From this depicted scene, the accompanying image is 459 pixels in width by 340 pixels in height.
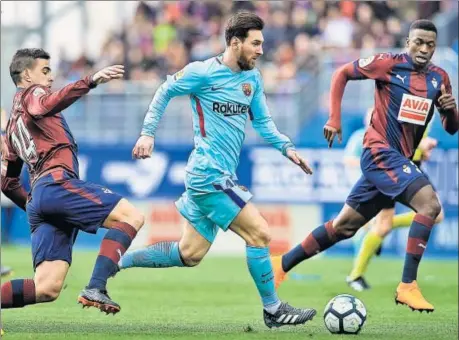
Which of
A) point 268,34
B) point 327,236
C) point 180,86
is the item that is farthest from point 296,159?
point 268,34

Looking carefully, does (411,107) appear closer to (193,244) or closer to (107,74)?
(193,244)

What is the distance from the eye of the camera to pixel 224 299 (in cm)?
1266

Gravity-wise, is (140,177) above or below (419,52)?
below

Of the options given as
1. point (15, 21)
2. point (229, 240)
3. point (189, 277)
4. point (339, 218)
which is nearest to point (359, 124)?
point (229, 240)

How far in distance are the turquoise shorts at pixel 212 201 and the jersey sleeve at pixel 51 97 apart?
1283mm

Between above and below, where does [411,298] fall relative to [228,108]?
below

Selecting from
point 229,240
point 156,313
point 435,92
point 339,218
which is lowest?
point 229,240

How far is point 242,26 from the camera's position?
9.18 metres

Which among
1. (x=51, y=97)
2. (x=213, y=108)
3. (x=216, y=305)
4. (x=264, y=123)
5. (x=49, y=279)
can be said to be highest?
(x=51, y=97)

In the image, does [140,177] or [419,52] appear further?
[140,177]

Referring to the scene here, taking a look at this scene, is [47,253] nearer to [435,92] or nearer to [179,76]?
[179,76]

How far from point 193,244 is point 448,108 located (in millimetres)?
2574

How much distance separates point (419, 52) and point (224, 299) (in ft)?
11.9

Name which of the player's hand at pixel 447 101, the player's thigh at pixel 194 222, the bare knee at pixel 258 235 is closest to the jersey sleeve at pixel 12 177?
the player's thigh at pixel 194 222
